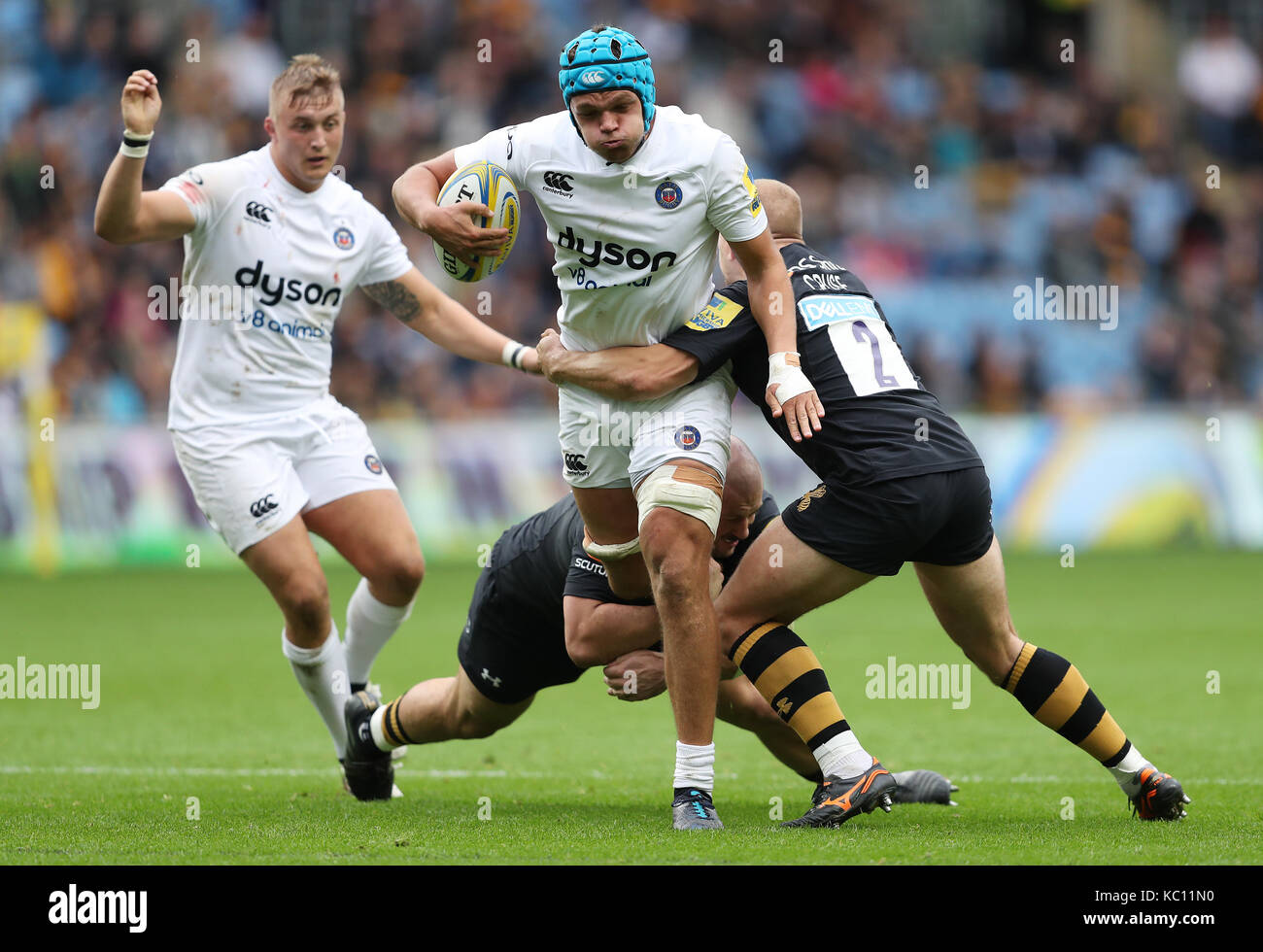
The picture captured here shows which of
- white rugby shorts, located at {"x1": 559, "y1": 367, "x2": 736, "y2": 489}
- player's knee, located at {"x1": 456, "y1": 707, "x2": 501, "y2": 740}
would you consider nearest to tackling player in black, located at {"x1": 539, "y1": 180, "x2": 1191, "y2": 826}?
white rugby shorts, located at {"x1": 559, "y1": 367, "x2": 736, "y2": 489}

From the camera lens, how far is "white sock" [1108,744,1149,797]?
6207mm

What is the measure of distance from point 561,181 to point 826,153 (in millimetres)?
16121

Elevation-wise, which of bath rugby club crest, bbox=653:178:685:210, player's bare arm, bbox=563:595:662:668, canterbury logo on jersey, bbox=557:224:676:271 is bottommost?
player's bare arm, bbox=563:595:662:668

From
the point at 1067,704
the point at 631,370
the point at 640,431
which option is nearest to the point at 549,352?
the point at 631,370

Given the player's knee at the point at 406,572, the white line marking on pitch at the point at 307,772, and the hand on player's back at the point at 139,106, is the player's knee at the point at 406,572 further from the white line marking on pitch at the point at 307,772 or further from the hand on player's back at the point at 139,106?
the hand on player's back at the point at 139,106

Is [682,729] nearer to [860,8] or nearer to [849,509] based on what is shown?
[849,509]

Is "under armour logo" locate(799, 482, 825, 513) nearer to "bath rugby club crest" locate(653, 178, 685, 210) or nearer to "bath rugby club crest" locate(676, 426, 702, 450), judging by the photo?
"bath rugby club crest" locate(676, 426, 702, 450)

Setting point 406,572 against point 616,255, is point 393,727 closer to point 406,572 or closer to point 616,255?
point 406,572

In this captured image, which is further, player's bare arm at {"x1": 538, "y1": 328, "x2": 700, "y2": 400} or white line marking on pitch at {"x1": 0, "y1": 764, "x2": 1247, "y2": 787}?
white line marking on pitch at {"x1": 0, "y1": 764, "x2": 1247, "y2": 787}

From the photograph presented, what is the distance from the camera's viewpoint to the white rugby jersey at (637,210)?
20.3 feet

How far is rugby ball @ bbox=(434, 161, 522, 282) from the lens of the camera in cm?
621

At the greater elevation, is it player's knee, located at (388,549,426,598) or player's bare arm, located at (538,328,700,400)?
player's bare arm, located at (538,328,700,400)

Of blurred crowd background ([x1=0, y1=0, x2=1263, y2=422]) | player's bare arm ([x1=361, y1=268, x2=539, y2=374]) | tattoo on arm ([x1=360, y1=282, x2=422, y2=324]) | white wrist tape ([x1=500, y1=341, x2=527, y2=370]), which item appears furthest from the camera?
blurred crowd background ([x1=0, y1=0, x2=1263, y2=422])

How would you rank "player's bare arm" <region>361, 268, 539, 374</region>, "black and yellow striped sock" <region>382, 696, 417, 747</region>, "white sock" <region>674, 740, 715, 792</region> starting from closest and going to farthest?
"white sock" <region>674, 740, 715, 792</region> < "black and yellow striped sock" <region>382, 696, 417, 747</region> < "player's bare arm" <region>361, 268, 539, 374</region>
